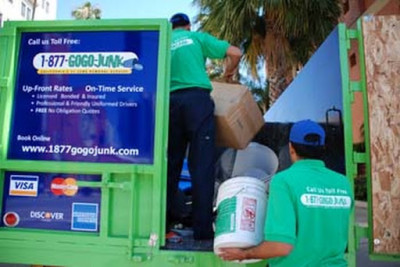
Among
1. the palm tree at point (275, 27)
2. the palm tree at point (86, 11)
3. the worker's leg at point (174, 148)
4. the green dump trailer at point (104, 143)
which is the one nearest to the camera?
the green dump trailer at point (104, 143)

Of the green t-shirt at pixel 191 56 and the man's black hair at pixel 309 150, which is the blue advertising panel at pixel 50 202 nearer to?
the green t-shirt at pixel 191 56

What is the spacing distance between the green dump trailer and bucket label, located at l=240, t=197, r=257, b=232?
1.02ft

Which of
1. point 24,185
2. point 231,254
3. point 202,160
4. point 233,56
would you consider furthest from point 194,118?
point 24,185

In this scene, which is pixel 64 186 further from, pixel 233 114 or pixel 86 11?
pixel 86 11

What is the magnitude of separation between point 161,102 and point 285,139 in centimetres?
219

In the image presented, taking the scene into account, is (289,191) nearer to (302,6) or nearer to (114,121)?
(114,121)

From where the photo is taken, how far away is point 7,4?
35500mm

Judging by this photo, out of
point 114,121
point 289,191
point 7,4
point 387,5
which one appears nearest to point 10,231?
point 114,121

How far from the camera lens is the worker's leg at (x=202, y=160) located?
3.07 m

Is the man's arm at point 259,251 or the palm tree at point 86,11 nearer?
the man's arm at point 259,251

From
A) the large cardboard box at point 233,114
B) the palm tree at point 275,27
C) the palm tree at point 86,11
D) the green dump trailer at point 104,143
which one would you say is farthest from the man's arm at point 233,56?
the palm tree at point 86,11

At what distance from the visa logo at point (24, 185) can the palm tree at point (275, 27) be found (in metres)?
10.9

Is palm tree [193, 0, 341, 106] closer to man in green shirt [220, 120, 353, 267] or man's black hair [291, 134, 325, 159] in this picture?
man's black hair [291, 134, 325, 159]

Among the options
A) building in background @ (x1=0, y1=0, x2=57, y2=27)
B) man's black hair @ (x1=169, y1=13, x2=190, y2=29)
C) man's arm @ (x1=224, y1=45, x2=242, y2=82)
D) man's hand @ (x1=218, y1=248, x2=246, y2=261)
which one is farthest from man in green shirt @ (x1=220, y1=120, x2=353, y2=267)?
building in background @ (x1=0, y1=0, x2=57, y2=27)
